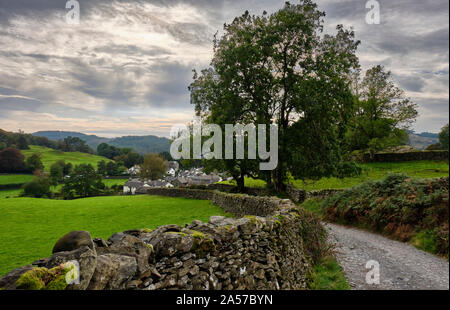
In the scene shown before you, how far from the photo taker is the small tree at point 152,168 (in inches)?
3504

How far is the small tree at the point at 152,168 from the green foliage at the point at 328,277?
8682 centimetres

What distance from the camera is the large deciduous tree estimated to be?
17.6m

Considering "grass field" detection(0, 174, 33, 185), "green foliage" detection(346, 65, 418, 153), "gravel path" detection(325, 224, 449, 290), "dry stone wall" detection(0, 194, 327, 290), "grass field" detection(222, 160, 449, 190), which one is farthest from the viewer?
"grass field" detection(0, 174, 33, 185)

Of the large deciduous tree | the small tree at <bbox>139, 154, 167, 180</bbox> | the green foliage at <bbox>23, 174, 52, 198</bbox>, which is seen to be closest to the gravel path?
the large deciduous tree

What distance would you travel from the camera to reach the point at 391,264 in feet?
20.4

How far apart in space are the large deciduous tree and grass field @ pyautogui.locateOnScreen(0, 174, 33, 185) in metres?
48.8

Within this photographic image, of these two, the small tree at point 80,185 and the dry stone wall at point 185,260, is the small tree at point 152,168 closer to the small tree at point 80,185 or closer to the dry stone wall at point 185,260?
the small tree at point 80,185

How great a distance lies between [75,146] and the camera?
442ft

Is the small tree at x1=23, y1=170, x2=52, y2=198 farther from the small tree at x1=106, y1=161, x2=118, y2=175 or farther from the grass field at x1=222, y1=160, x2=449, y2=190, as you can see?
the grass field at x1=222, y1=160, x2=449, y2=190

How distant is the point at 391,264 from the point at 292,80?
15.2m

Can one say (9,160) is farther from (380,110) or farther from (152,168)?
(380,110)

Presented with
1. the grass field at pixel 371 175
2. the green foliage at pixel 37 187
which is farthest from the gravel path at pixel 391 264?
the green foliage at pixel 37 187

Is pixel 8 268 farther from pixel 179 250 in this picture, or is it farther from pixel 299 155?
→ pixel 299 155

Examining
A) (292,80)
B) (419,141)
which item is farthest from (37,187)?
(419,141)
